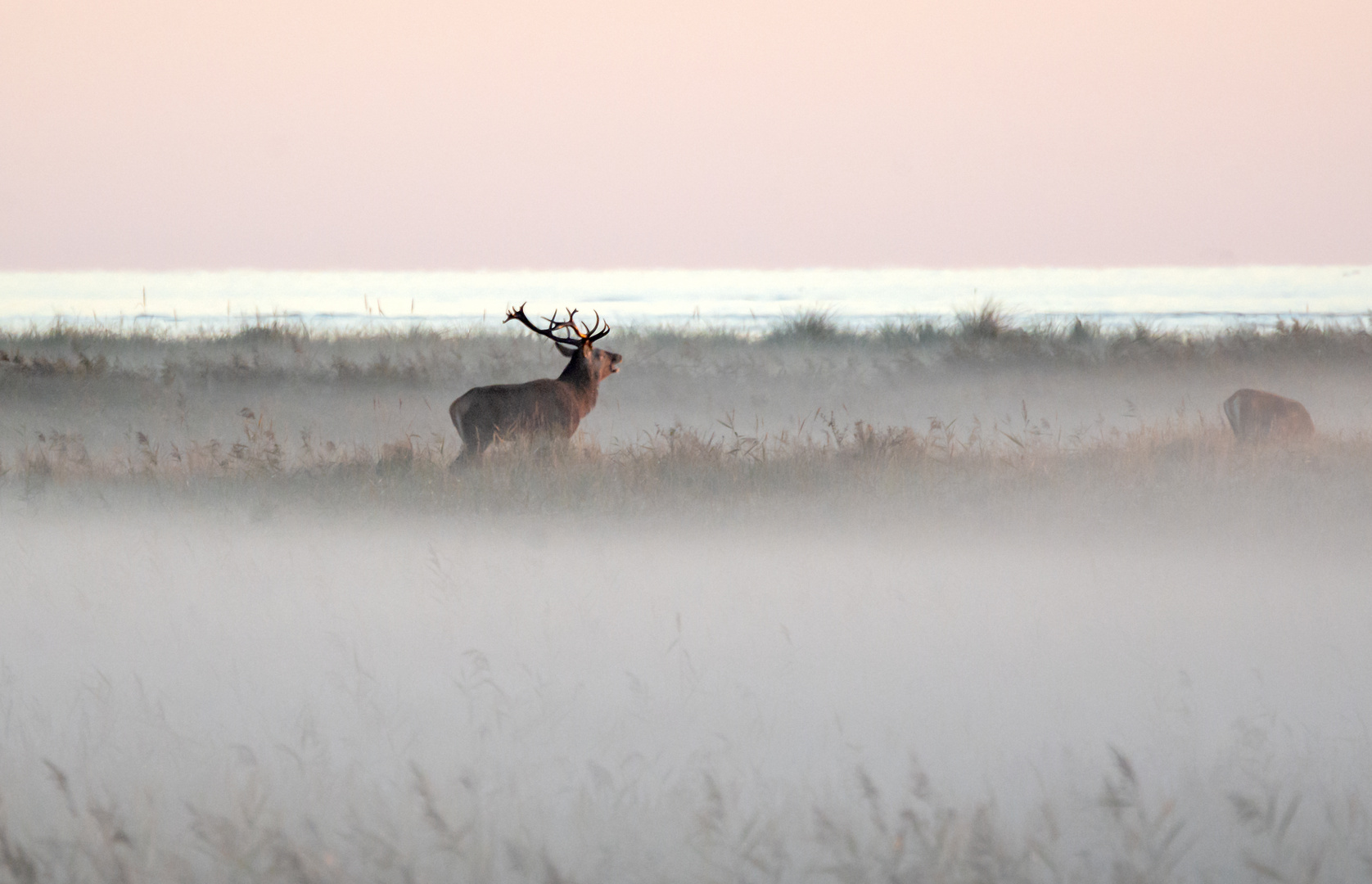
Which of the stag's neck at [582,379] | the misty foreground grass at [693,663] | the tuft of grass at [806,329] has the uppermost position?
the tuft of grass at [806,329]

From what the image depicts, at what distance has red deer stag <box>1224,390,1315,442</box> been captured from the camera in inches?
369

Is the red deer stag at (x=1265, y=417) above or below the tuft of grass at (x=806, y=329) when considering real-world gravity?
below

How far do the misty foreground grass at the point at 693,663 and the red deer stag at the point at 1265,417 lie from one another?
41 centimetres

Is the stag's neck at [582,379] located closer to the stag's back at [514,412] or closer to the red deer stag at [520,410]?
the red deer stag at [520,410]

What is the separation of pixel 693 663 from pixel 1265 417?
23.3 feet

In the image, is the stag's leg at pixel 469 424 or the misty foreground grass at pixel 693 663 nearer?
the misty foreground grass at pixel 693 663

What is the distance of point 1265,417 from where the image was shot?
950 cm

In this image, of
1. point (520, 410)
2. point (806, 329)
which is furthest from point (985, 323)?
point (520, 410)

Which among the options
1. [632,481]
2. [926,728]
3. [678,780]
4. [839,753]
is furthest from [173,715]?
[632,481]

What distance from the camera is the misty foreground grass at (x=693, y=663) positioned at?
2893mm

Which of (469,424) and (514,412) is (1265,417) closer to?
(514,412)

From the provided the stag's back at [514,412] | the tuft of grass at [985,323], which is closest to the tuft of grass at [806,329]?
the tuft of grass at [985,323]

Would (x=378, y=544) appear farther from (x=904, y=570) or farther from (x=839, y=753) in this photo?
(x=839, y=753)

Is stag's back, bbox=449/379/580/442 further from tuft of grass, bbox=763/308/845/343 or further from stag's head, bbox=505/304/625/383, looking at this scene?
tuft of grass, bbox=763/308/845/343
